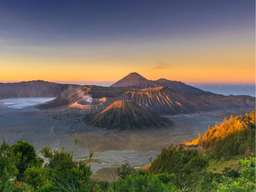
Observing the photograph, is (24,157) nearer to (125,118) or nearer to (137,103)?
(125,118)

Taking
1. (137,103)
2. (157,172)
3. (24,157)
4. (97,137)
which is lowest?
(97,137)

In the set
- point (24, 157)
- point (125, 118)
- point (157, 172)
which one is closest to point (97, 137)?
point (125, 118)

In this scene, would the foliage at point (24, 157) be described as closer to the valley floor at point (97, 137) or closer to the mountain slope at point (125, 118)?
the valley floor at point (97, 137)

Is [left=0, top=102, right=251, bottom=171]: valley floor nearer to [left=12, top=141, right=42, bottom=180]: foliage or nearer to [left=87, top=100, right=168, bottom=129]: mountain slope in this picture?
[left=87, top=100, right=168, bottom=129]: mountain slope

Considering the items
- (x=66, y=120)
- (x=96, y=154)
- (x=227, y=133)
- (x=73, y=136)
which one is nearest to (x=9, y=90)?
(x=66, y=120)

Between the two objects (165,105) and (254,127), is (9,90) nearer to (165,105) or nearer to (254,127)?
(165,105)
